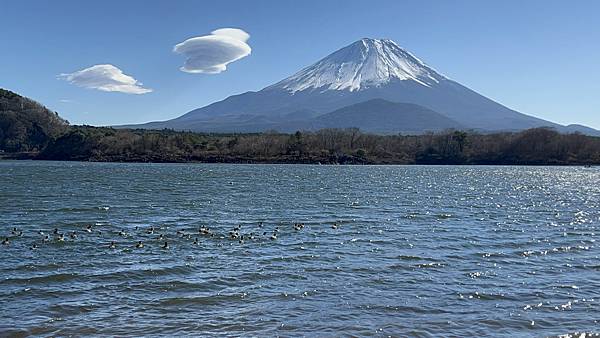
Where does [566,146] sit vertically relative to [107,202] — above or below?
above

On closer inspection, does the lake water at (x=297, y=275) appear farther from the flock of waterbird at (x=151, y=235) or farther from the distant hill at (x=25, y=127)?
the distant hill at (x=25, y=127)

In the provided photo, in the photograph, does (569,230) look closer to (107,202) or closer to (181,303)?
(181,303)

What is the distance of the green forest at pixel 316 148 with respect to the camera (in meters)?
152

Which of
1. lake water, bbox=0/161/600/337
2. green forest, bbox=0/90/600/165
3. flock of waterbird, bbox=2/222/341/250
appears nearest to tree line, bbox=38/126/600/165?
green forest, bbox=0/90/600/165

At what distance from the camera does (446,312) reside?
1304 cm

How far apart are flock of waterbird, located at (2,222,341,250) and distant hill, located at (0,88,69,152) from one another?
151475 millimetres

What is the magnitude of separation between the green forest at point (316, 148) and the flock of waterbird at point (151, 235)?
123756 millimetres

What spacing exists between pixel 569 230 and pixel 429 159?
456 feet

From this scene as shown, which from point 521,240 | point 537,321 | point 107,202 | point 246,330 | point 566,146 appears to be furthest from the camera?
point 566,146

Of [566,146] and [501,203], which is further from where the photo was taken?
[566,146]

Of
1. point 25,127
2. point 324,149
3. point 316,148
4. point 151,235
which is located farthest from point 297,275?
point 25,127

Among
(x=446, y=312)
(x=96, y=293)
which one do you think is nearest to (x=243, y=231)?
(x=96, y=293)

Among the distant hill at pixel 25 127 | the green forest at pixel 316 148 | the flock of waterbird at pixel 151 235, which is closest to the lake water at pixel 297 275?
the flock of waterbird at pixel 151 235

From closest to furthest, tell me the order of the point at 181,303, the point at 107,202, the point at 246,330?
1. the point at 246,330
2. the point at 181,303
3. the point at 107,202
